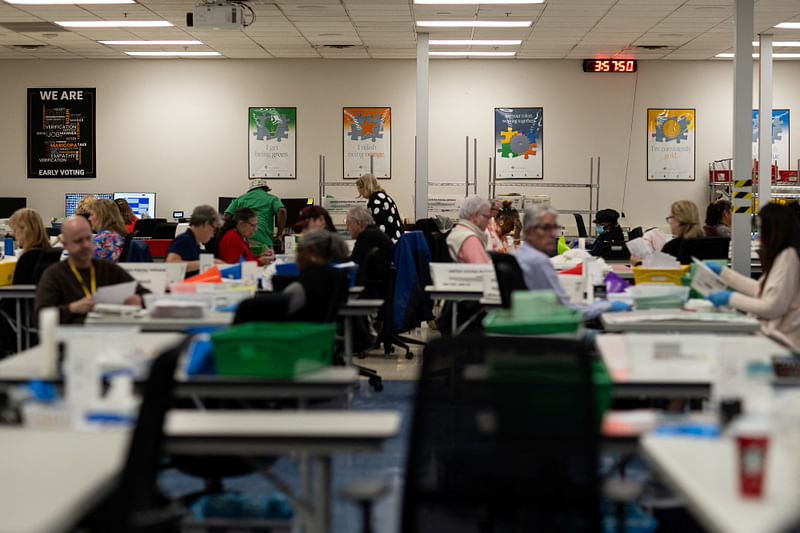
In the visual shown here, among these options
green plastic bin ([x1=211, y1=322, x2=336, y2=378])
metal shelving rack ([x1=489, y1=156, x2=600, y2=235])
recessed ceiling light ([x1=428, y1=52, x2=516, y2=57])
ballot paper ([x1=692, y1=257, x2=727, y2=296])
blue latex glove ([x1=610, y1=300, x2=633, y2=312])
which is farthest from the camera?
recessed ceiling light ([x1=428, y1=52, x2=516, y2=57])

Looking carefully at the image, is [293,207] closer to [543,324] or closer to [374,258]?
[374,258]

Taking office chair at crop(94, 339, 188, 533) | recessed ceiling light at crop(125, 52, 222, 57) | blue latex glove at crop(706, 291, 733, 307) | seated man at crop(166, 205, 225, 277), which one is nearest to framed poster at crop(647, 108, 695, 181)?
recessed ceiling light at crop(125, 52, 222, 57)

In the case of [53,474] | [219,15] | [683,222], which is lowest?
[53,474]

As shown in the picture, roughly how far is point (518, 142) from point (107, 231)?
722 cm

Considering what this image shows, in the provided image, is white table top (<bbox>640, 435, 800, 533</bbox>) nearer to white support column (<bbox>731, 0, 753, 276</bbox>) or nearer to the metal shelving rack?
white support column (<bbox>731, 0, 753, 276</bbox>)

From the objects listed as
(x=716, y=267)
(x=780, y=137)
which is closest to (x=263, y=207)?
(x=716, y=267)

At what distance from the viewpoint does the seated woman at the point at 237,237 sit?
22.6 ft

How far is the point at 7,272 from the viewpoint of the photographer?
680 cm

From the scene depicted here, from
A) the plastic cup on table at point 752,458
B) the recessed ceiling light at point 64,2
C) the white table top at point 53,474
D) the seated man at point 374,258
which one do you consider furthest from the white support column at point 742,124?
the white table top at point 53,474

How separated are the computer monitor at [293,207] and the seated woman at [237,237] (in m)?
5.03

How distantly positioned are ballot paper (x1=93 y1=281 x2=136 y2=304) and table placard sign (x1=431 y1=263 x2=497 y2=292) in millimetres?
2248

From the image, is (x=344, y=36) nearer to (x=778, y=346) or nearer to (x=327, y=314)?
(x=327, y=314)

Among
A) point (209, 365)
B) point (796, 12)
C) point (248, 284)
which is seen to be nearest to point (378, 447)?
point (209, 365)

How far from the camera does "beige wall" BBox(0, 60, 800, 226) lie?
42.2 ft
